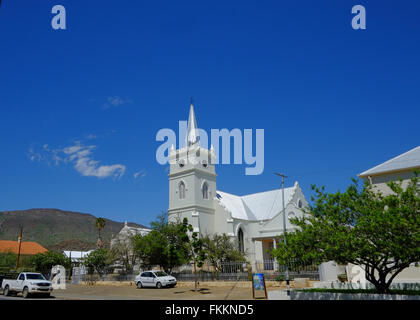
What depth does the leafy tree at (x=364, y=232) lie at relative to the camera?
48.9 ft

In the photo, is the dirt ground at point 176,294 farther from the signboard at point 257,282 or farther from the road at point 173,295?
the signboard at point 257,282

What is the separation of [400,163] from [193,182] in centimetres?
2863

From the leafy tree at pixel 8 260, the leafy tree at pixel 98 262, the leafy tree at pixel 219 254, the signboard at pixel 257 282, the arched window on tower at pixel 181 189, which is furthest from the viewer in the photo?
the leafy tree at pixel 8 260

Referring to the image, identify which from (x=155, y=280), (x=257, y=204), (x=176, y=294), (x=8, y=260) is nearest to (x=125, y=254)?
(x=155, y=280)

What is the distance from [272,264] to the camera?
2873cm

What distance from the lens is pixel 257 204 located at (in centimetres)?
5659

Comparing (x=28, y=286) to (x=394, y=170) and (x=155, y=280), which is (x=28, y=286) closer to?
(x=155, y=280)

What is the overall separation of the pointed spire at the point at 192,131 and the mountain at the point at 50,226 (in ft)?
279

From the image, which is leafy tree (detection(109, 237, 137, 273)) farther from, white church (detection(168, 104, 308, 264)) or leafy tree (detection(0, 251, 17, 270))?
leafy tree (detection(0, 251, 17, 270))

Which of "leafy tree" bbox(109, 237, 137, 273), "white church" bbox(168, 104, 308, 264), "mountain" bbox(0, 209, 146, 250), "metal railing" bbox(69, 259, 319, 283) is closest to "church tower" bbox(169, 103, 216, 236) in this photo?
"white church" bbox(168, 104, 308, 264)

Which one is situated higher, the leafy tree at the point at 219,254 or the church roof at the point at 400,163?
the church roof at the point at 400,163

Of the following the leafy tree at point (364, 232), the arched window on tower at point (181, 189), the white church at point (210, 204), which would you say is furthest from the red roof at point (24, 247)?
the leafy tree at point (364, 232)
